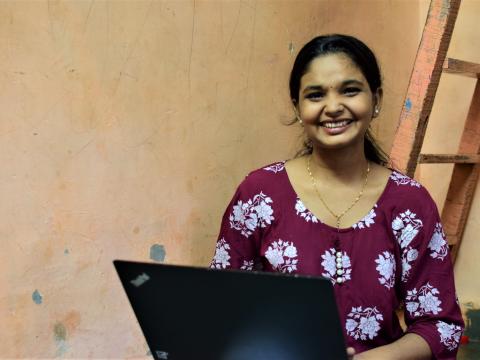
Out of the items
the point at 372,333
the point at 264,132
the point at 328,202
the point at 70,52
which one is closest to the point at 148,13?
the point at 70,52

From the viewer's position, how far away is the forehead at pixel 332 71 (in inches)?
48.7

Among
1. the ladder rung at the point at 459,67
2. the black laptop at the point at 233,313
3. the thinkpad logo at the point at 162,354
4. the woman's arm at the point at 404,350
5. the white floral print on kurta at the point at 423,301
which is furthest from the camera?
the ladder rung at the point at 459,67

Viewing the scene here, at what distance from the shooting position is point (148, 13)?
4.82 ft

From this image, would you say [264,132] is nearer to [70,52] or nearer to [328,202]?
[328,202]

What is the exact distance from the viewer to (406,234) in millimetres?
1284

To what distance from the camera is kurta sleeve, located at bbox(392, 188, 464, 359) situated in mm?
1263

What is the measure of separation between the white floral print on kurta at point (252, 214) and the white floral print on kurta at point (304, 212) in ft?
0.19

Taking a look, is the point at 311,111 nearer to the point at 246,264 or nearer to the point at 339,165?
the point at 339,165

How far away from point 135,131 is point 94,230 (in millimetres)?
260

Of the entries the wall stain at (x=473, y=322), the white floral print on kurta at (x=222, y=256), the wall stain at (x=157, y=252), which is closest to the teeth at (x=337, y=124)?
the white floral print on kurta at (x=222, y=256)

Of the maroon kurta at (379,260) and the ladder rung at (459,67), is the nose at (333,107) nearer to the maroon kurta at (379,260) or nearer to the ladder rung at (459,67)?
the maroon kurta at (379,260)

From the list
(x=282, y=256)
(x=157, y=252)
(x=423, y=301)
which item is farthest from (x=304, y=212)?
(x=157, y=252)

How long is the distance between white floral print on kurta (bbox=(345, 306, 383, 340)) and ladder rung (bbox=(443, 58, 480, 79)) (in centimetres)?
77

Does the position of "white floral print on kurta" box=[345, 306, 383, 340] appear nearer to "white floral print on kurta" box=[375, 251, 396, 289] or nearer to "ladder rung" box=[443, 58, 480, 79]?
"white floral print on kurta" box=[375, 251, 396, 289]
